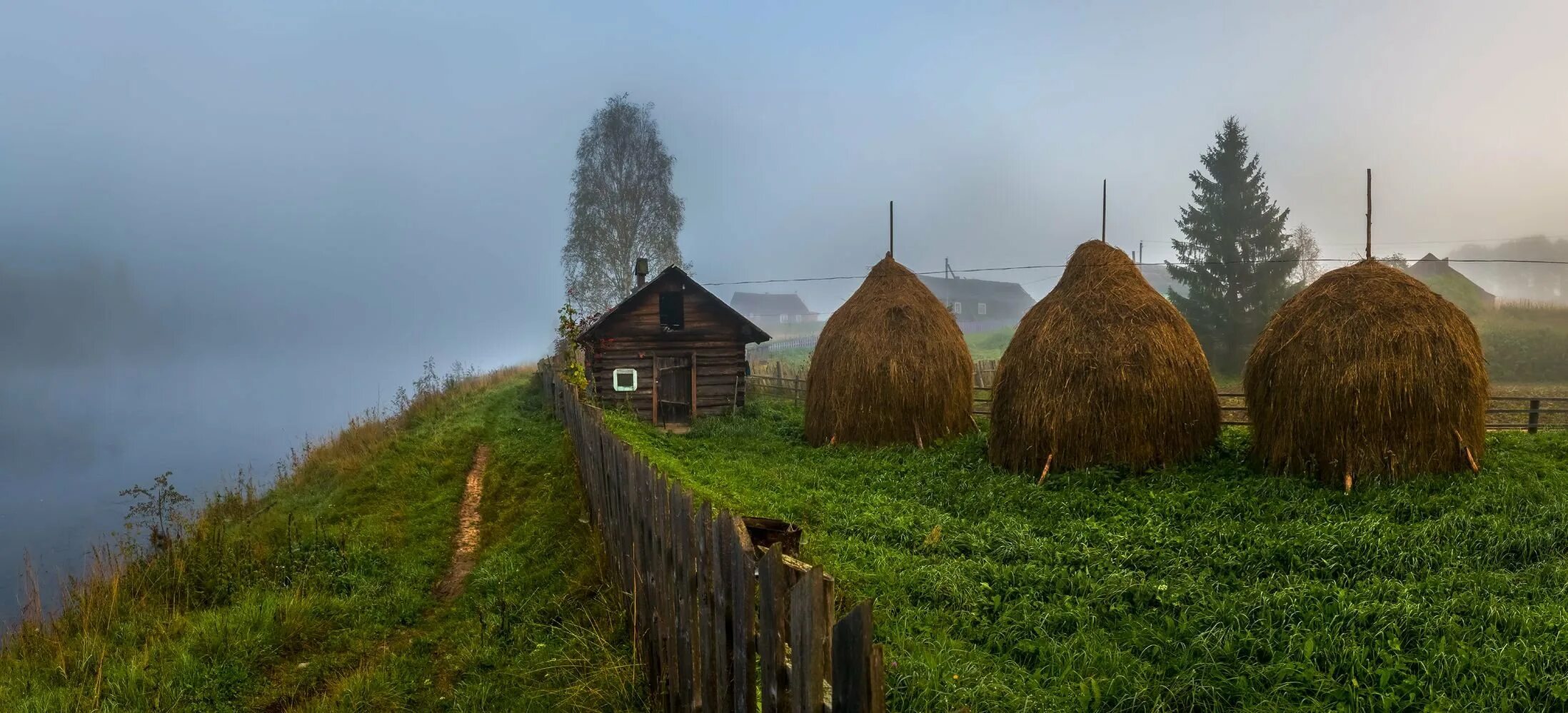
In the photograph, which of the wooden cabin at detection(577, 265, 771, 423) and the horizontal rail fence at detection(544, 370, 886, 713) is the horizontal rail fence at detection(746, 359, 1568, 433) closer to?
the wooden cabin at detection(577, 265, 771, 423)

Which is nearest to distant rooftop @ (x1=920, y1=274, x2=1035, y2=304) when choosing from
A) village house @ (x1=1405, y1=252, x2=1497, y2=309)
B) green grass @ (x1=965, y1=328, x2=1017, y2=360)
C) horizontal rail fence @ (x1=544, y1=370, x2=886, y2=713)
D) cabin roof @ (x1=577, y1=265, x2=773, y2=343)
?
green grass @ (x1=965, y1=328, x2=1017, y2=360)

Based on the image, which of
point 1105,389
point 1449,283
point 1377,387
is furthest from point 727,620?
point 1449,283

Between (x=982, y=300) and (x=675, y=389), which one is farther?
(x=982, y=300)

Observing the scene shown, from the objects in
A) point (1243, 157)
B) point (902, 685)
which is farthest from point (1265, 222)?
point (902, 685)

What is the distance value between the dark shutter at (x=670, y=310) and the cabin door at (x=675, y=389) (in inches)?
35.8

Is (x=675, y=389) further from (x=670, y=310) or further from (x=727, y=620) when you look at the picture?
(x=727, y=620)

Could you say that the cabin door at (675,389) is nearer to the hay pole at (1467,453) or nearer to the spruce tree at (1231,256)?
the hay pole at (1467,453)

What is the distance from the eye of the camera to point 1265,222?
2938 centimetres

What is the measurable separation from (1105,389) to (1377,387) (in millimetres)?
3120

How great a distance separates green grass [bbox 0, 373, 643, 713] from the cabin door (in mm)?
8517

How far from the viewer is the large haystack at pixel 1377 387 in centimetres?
863

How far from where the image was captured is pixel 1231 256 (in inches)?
1158

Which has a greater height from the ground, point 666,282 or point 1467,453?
point 666,282

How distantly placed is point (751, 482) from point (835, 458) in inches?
93.7
